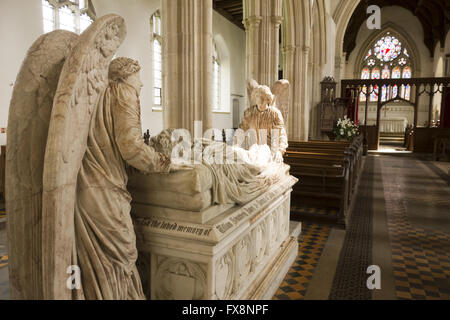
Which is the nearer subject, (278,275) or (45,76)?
(45,76)

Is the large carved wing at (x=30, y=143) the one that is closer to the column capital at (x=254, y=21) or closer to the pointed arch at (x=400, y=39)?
the column capital at (x=254, y=21)

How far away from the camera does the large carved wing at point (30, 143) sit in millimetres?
1590

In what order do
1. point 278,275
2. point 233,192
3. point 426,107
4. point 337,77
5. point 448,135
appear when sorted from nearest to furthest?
point 233,192
point 278,275
point 448,135
point 337,77
point 426,107

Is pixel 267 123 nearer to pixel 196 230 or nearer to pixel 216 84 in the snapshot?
pixel 196 230

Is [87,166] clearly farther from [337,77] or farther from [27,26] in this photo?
[337,77]

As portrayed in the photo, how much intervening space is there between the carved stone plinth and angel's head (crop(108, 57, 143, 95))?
2.80 feet

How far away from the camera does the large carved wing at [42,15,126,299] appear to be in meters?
1.50

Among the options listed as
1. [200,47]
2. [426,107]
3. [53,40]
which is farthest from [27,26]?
[426,107]

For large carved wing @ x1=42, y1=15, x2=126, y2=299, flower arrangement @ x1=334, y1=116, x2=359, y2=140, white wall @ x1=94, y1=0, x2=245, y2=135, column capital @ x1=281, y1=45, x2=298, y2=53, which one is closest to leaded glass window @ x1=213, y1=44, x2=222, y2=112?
white wall @ x1=94, y1=0, x2=245, y2=135

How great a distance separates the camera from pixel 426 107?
21672mm

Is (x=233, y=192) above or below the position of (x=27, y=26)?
below
